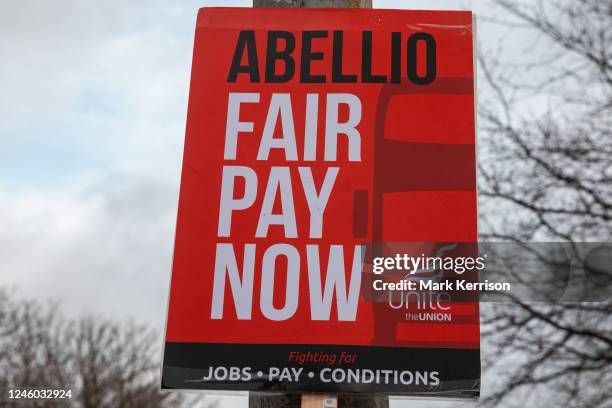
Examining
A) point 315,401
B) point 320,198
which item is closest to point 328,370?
point 315,401

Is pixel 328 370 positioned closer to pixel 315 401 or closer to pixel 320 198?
pixel 315 401

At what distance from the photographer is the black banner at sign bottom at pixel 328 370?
3.59 metres

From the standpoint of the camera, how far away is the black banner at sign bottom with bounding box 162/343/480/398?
3.59 metres

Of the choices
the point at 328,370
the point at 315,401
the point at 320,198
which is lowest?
the point at 315,401

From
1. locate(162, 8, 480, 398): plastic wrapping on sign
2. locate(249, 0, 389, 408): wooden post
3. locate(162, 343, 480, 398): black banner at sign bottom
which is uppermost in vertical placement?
locate(162, 8, 480, 398): plastic wrapping on sign

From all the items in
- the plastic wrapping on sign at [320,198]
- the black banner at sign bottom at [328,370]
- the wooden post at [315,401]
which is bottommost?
the wooden post at [315,401]

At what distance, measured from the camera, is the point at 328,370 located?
11.8 ft

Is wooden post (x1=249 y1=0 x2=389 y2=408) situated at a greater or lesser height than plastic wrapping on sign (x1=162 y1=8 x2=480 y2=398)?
lesser

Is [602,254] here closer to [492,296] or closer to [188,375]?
[492,296]

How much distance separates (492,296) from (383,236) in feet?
4.37

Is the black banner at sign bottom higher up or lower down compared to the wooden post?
higher up

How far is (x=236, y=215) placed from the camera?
3.88m

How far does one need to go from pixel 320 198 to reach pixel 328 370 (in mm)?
780

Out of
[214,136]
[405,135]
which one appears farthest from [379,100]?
[214,136]
